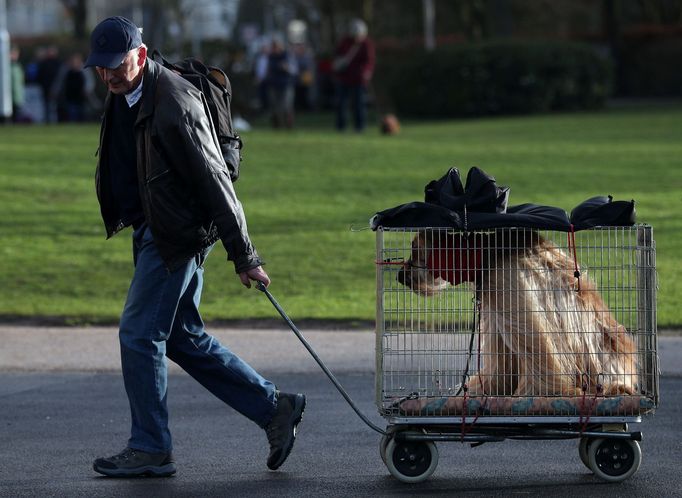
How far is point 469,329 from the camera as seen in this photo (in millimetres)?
5652

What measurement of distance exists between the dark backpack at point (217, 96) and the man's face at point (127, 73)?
1.08 feet

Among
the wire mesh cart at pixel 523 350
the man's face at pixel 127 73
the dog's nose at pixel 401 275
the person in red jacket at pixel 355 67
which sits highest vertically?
the person in red jacket at pixel 355 67

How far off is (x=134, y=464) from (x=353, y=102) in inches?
768

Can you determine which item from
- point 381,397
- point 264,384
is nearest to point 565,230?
point 381,397

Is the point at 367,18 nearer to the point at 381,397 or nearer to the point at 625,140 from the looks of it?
the point at 625,140

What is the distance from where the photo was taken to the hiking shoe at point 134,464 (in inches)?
220

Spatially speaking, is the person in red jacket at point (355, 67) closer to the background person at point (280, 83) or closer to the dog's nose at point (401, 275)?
the background person at point (280, 83)

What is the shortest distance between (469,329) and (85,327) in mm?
4356

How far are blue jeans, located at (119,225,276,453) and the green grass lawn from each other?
368 cm

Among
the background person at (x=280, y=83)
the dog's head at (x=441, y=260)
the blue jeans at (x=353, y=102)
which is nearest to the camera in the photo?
the dog's head at (x=441, y=260)

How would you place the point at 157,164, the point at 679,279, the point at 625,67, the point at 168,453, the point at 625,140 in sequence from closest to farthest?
the point at 157,164 → the point at 168,453 → the point at 679,279 → the point at 625,140 → the point at 625,67

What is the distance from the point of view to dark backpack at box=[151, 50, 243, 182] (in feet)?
18.5

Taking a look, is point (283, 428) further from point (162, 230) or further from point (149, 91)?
point (149, 91)

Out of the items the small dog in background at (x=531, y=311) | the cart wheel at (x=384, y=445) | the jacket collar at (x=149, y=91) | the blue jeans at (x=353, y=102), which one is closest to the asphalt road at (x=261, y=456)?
the cart wheel at (x=384, y=445)
